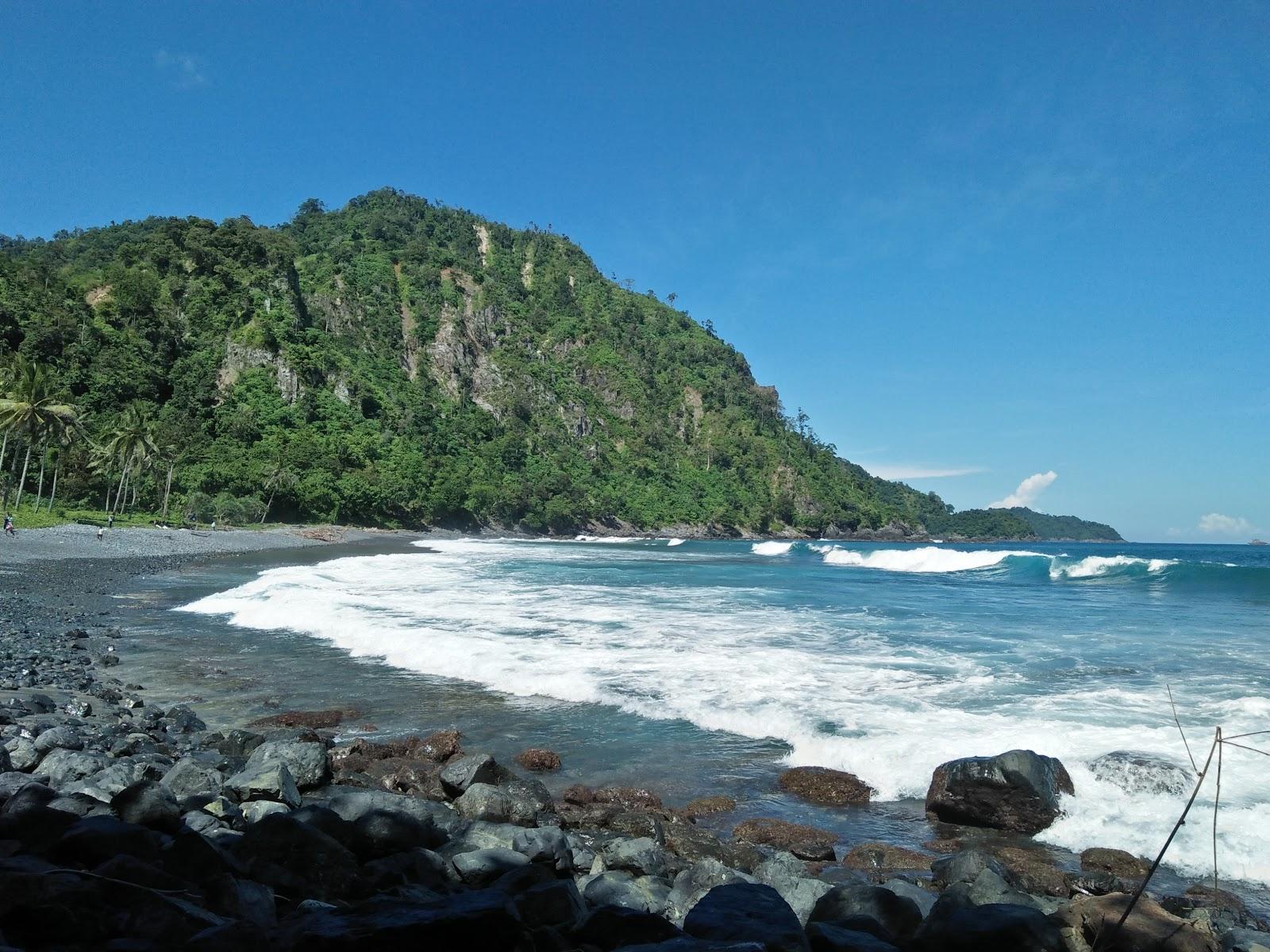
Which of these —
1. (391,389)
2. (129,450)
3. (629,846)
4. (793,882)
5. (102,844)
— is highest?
(391,389)

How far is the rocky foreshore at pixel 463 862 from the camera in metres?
3.22

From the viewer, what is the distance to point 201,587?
2408 centimetres

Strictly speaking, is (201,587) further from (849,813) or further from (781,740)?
(849,813)

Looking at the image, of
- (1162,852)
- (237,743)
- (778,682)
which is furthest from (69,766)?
(778,682)

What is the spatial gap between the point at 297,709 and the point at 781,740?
626cm

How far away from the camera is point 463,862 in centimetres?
486

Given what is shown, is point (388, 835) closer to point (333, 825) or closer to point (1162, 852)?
point (333, 825)

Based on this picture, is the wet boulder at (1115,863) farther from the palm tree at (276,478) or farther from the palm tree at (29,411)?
the palm tree at (276,478)

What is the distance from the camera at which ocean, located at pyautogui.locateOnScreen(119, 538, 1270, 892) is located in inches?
293

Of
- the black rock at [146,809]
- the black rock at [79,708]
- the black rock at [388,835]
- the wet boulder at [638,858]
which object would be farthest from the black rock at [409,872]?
the black rock at [79,708]

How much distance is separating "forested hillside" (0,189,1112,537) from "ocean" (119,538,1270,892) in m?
36.9

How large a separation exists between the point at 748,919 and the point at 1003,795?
13.6 feet

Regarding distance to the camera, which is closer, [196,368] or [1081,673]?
[1081,673]

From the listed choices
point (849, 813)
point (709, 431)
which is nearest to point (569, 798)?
point (849, 813)
